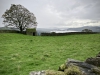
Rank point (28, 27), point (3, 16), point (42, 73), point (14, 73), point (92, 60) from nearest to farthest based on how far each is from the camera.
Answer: point (42, 73) < point (92, 60) < point (14, 73) < point (3, 16) < point (28, 27)

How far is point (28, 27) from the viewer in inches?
2383

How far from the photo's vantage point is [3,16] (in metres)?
Result: 56.7

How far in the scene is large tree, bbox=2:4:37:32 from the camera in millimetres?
56594

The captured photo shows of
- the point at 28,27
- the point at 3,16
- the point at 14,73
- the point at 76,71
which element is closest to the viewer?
the point at 76,71

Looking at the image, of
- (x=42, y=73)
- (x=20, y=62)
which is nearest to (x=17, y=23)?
(x=20, y=62)

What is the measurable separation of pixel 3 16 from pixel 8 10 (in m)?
3.52

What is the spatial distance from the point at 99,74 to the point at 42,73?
2914 mm

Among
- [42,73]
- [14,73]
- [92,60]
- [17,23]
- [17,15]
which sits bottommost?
[14,73]

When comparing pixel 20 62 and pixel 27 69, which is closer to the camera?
pixel 27 69

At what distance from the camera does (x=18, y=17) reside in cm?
5731

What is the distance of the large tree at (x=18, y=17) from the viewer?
56594 mm

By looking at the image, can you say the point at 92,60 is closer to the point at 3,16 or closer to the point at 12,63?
the point at 12,63

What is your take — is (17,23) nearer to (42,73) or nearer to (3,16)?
(3,16)

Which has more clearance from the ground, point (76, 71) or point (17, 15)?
point (17, 15)
